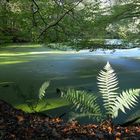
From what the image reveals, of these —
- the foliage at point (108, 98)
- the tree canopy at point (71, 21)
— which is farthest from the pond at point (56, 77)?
the foliage at point (108, 98)

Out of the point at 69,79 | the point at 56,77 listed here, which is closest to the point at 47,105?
the point at 69,79

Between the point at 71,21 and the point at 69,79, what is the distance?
5.37 ft

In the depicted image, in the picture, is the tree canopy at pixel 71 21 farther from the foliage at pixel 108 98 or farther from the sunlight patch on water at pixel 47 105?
the foliage at pixel 108 98

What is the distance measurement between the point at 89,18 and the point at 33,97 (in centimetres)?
431

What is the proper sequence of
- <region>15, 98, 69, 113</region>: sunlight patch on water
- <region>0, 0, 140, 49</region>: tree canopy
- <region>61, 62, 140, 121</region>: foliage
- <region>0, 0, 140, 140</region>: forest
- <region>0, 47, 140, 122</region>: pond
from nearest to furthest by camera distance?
<region>61, 62, 140, 121</region>: foliage < <region>0, 0, 140, 140</region>: forest < <region>15, 98, 69, 113</region>: sunlight patch on water < <region>0, 47, 140, 122</region>: pond < <region>0, 0, 140, 49</region>: tree canopy

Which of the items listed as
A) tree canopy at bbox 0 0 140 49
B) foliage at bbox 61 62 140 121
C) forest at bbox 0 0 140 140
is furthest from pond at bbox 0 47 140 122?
foliage at bbox 61 62 140 121

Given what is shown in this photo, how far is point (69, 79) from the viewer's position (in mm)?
8906

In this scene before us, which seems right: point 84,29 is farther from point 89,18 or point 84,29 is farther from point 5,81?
point 5,81

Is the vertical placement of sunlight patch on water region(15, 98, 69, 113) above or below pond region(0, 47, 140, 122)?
above

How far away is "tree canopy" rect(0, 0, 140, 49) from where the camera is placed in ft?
24.2

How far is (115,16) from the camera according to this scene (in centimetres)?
1087

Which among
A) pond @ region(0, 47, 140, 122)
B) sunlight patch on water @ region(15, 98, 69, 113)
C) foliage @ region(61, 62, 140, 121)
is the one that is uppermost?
foliage @ region(61, 62, 140, 121)

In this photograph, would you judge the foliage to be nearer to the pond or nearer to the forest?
the forest

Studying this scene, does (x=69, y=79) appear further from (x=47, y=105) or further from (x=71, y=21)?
(x=47, y=105)
